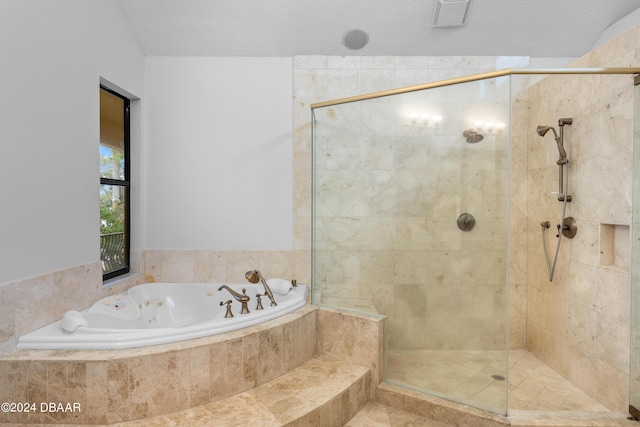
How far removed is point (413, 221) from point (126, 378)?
1.71m

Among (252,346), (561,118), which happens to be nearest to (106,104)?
(252,346)

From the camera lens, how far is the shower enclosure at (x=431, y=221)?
1.88 m

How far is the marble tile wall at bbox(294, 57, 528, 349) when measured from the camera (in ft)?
6.30

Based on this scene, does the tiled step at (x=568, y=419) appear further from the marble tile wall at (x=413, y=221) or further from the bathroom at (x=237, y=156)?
the bathroom at (x=237, y=156)

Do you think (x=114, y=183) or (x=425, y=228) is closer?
(x=425, y=228)

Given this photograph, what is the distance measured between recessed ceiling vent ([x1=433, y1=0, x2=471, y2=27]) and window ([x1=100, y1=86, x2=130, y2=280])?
2.48 metres

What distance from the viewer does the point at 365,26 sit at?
108 inches

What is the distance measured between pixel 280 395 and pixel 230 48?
258cm

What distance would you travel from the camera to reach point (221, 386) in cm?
176

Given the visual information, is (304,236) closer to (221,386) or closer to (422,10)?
(221,386)

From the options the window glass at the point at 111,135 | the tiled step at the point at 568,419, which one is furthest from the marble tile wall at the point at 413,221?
the window glass at the point at 111,135

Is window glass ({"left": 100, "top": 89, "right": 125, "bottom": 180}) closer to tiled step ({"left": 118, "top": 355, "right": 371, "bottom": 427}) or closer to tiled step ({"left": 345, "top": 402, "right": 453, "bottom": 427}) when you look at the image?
tiled step ({"left": 118, "top": 355, "right": 371, "bottom": 427})

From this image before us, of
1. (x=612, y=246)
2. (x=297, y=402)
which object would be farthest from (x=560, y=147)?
(x=297, y=402)

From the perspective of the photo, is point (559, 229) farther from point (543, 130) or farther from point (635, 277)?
point (543, 130)
